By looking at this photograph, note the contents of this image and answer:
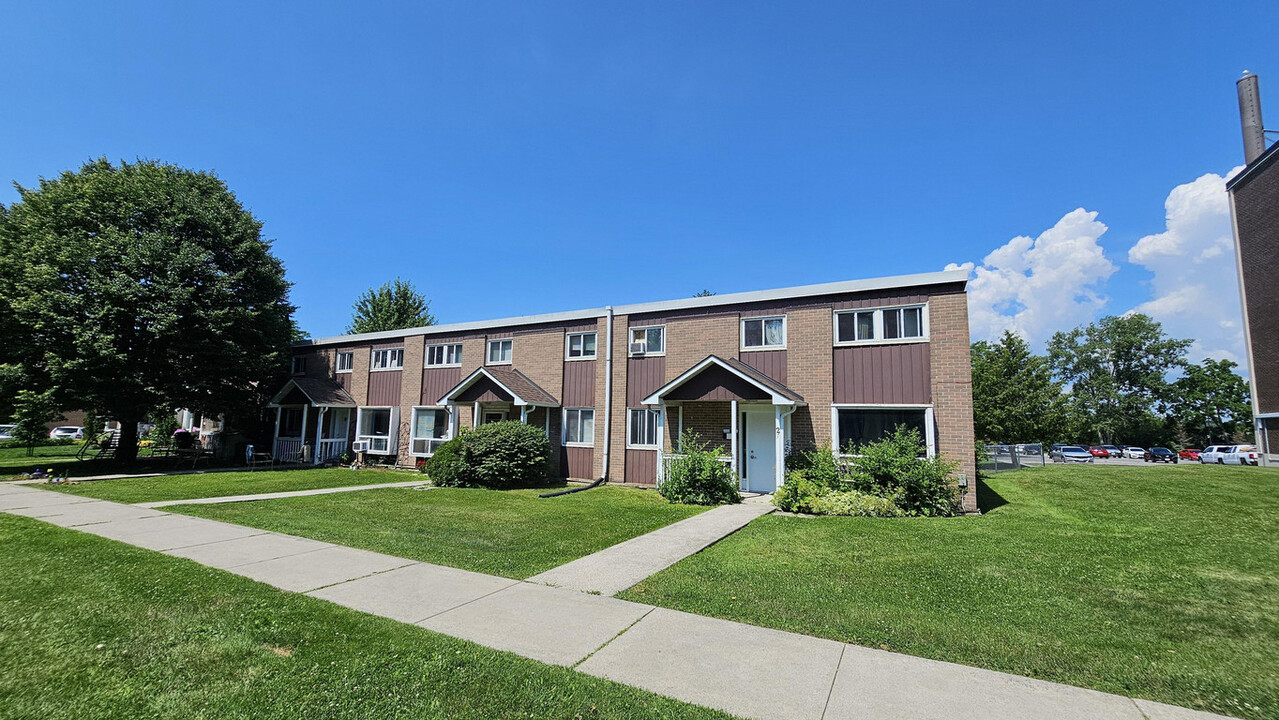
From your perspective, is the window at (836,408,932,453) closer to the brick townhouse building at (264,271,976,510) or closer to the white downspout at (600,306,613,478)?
the brick townhouse building at (264,271,976,510)

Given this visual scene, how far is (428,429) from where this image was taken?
2220 cm

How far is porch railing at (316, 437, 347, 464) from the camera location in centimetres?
2369

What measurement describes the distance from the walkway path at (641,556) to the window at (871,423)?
423cm

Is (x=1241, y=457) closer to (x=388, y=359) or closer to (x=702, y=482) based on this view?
(x=702, y=482)

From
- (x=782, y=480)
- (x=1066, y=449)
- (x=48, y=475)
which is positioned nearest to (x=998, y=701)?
(x=782, y=480)

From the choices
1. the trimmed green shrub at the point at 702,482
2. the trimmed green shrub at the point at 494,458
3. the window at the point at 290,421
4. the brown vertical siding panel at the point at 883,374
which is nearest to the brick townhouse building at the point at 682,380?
the brown vertical siding panel at the point at 883,374

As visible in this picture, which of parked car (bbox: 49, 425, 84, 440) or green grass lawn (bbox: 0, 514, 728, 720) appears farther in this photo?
parked car (bbox: 49, 425, 84, 440)

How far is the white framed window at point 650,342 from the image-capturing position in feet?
57.4

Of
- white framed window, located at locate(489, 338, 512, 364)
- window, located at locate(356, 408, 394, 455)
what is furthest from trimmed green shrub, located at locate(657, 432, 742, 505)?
window, located at locate(356, 408, 394, 455)

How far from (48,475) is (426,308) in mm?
29592

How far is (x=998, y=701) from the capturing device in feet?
12.0

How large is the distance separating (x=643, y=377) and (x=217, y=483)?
43.9 ft

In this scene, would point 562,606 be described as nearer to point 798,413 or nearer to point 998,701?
point 998,701

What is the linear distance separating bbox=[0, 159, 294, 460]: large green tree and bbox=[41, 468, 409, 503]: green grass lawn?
391 centimetres
